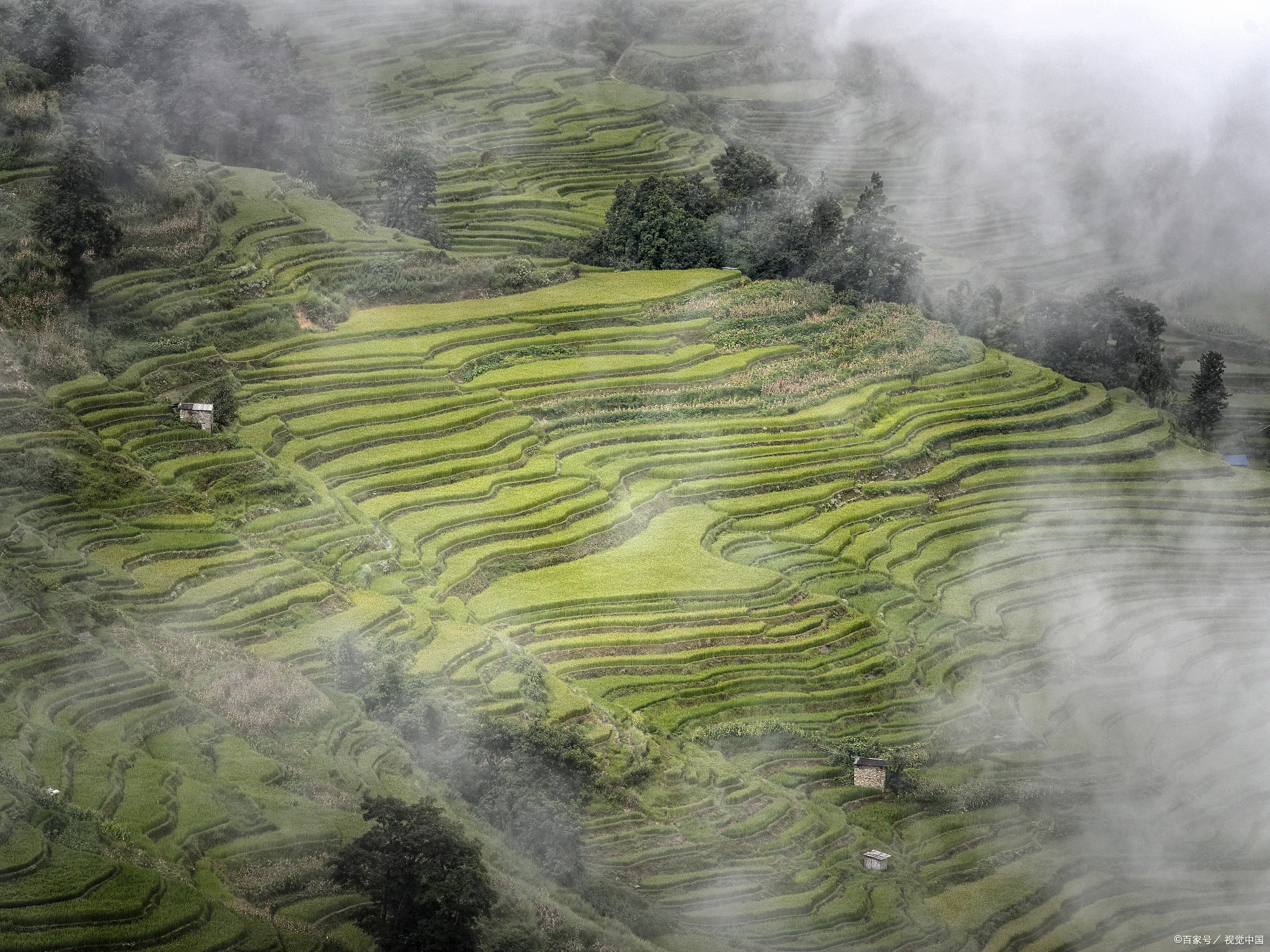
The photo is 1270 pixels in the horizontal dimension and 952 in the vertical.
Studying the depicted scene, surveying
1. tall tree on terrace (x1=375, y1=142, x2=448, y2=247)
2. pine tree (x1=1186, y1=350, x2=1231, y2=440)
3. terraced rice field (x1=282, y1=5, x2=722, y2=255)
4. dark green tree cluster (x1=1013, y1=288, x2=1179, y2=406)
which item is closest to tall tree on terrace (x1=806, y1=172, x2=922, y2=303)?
dark green tree cluster (x1=1013, y1=288, x2=1179, y2=406)

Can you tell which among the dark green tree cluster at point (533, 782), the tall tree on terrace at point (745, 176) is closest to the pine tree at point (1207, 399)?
the tall tree on terrace at point (745, 176)

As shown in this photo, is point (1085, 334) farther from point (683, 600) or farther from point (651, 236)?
point (683, 600)

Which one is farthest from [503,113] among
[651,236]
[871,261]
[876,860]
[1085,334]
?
[876,860]

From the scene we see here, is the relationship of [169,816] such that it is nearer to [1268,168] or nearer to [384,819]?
[384,819]

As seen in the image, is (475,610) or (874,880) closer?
(874,880)

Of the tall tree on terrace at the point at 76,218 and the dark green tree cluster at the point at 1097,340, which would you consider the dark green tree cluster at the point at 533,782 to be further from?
the dark green tree cluster at the point at 1097,340

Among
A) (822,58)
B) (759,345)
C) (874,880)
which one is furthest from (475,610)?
(822,58)
